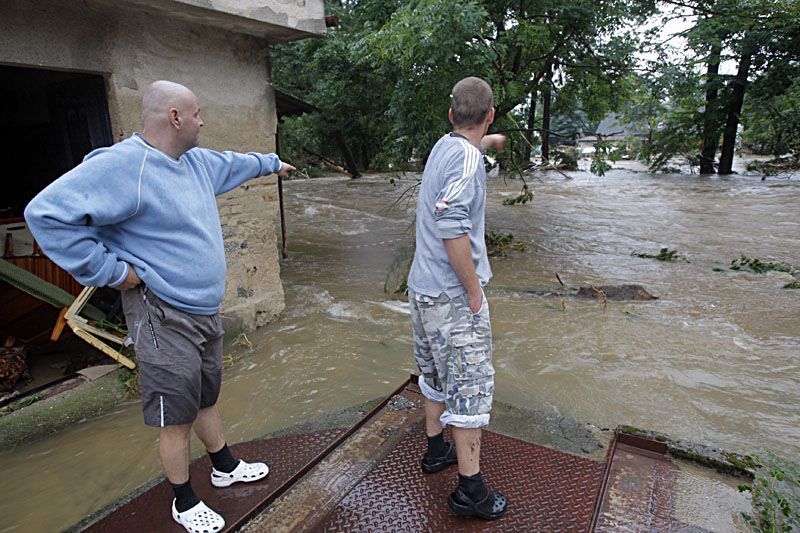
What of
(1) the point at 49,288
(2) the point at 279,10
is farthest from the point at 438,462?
(2) the point at 279,10

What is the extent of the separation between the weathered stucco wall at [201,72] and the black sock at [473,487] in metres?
3.68

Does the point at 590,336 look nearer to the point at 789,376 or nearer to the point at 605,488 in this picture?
the point at 789,376

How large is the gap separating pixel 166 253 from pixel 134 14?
332 cm

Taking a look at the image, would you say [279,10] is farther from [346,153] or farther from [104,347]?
[346,153]

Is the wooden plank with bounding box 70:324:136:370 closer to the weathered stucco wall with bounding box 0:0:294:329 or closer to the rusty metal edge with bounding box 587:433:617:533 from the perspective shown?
the weathered stucco wall with bounding box 0:0:294:329

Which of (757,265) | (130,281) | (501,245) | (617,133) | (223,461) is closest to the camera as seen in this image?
(130,281)

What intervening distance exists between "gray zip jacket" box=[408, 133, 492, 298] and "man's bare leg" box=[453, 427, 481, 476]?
25.6 inches

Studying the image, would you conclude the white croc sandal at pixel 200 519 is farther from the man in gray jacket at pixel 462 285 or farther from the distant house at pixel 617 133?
the distant house at pixel 617 133

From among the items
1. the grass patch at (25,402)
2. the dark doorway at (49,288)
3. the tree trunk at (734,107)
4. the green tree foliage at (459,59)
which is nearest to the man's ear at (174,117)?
the dark doorway at (49,288)

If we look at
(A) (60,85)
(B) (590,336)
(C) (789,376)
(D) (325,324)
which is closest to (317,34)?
(A) (60,85)

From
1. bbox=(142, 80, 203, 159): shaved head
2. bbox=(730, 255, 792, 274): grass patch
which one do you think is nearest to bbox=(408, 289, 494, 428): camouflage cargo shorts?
bbox=(142, 80, 203, 159): shaved head

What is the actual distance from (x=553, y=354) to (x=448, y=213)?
3.60m

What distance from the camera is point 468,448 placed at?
242 cm

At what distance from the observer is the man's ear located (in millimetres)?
→ 2199
